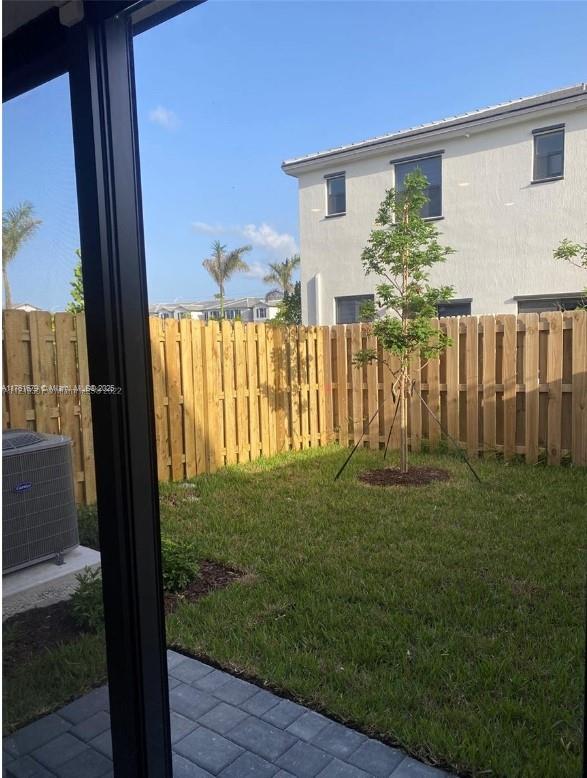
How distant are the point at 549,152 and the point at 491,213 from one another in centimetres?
99

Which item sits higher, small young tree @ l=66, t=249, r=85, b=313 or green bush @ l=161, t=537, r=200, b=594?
small young tree @ l=66, t=249, r=85, b=313

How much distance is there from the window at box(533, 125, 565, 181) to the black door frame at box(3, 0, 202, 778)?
5.02 meters

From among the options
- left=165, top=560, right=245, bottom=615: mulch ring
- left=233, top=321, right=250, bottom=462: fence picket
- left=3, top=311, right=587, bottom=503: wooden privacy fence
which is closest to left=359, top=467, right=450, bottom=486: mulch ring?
left=3, top=311, right=587, bottom=503: wooden privacy fence

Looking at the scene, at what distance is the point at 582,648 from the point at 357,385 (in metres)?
3.83

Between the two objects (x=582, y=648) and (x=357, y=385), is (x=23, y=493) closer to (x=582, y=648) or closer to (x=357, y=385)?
(x=582, y=648)

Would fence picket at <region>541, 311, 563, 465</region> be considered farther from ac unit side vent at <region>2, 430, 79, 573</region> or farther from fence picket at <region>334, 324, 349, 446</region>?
ac unit side vent at <region>2, 430, 79, 573</region>

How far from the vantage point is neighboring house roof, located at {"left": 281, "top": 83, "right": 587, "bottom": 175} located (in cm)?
477

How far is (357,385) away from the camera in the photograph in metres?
5.66

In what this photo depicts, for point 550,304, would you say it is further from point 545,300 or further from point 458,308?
point 458,308

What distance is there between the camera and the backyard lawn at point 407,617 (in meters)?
1.49

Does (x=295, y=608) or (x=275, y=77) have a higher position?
(x=275, y=77)

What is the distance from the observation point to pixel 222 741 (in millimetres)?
1571

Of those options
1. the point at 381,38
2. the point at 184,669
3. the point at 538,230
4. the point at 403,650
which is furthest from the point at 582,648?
the point at 538,230

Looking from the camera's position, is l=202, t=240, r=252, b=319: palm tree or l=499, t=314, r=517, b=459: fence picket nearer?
l=499, t=314, r=517, b=459: fence picket
